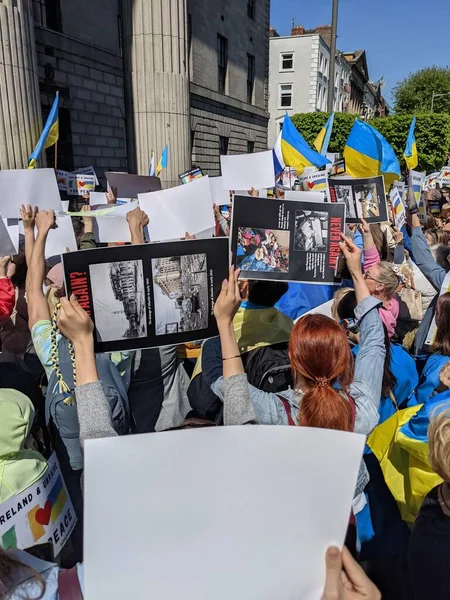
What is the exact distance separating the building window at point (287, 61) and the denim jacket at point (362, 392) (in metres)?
48.4

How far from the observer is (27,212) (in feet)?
8.29

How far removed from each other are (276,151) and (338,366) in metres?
5.50

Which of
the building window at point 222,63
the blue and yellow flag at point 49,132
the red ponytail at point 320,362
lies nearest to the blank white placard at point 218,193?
the blue and yellow flag at point 49,132

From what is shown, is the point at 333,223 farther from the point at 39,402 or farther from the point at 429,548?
the point at 39,402

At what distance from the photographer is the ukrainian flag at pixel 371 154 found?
187 inches

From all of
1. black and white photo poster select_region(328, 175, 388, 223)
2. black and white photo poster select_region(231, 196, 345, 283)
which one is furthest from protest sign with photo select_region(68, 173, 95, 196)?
black and white photo poster select_region(231, 196, 345, 283)

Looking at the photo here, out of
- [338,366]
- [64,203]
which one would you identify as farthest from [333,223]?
[64,203]

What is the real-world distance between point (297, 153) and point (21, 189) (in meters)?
4.13

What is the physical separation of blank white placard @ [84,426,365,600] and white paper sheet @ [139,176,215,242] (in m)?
2.27

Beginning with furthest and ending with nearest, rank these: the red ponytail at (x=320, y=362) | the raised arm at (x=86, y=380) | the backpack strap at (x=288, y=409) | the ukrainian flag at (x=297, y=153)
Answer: the ukrainian flag at (x=297, y=153) < the backpack strap at (x=288, y=409) < the red ponytail at (x=320, y=362) < the raised arm at (x=86, y=380)

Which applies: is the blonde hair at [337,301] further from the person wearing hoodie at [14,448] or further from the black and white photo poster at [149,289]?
the person wearing hoodie at [14,448]

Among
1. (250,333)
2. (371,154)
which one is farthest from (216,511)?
(371,154)

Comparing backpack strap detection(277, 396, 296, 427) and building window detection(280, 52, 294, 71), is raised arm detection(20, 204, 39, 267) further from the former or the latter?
building window detection(280, 52, 294, 71)

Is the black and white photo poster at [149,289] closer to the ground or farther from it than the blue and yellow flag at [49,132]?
closer to the ground
